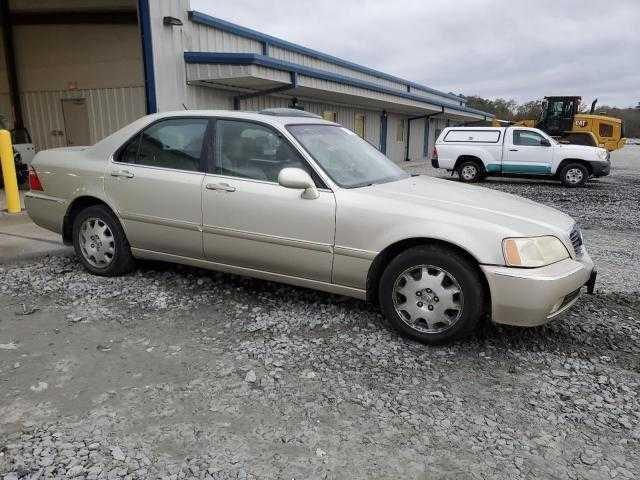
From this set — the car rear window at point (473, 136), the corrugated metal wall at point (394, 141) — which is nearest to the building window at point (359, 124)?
the corrugated metal wall at point (394, 141)

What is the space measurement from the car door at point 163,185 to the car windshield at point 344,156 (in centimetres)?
90

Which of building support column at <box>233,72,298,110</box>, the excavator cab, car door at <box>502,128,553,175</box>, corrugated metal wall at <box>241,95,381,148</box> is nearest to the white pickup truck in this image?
car door at <box>502,128,553,175</box>

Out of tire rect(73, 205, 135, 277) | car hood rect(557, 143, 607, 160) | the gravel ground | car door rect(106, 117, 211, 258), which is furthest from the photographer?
car hood rect(557, 143, 607, 160)

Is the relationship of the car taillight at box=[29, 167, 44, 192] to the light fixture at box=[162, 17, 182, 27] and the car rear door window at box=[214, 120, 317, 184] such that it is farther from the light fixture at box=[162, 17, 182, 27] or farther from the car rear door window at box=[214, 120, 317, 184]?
the light fixture at box=[162, 17, 182, 27]

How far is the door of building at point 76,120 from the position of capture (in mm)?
13125

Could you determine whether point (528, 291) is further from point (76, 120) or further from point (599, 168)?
point (599, 168)

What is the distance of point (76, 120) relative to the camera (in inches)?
520

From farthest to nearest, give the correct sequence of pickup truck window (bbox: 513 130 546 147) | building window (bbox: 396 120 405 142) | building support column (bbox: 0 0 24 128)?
building window (bbox: 396 120 405 142)
pickup truck window (bbox: 513 130 546 147)
building support column (bbox: 0 0 24 128)

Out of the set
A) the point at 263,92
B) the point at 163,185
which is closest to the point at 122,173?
the point at 163,185

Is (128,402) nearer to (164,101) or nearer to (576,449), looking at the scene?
(576,449)

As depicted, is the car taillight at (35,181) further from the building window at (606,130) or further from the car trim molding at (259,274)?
the building window at (606,130)

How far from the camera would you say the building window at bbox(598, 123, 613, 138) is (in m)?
24.6

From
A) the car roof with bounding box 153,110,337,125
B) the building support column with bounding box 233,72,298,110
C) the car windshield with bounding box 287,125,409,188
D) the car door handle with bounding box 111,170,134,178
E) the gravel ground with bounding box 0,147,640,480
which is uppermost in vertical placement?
the building support column with bounding box 233,72,298,110

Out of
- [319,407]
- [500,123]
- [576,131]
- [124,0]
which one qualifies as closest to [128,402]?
[319,407]
